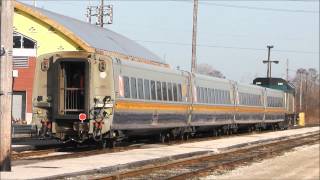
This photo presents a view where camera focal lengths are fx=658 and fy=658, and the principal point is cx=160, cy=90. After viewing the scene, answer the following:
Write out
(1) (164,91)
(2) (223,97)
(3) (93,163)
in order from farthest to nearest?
(2) (223,97)
(1) (164,91)
(3) (93,163)

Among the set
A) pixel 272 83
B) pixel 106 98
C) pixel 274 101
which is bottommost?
pixel 106 98

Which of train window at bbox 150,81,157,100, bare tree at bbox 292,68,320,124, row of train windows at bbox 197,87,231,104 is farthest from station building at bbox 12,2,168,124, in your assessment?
bare tree at bbox 292,68,320,124

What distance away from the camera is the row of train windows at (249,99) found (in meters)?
38.2

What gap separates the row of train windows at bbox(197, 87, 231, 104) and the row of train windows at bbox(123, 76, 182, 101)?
11.3 feet

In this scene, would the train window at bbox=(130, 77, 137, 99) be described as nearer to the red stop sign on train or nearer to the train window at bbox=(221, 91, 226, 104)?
the red stop sign on train

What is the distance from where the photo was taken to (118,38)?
56.5 metres

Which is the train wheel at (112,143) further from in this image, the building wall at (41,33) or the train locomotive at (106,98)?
the building wall at (41,33)

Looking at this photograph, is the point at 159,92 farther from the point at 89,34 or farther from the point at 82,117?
the point at 89,34

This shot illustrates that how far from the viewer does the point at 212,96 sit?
32.2 m

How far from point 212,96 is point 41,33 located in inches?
734

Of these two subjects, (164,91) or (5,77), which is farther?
(164,91)

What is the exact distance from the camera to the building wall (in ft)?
152

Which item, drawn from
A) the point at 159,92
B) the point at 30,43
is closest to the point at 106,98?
the point at 159,92

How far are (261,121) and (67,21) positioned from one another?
1701 cm
